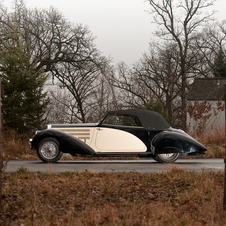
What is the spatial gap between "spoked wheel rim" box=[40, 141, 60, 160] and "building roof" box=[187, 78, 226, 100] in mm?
43510

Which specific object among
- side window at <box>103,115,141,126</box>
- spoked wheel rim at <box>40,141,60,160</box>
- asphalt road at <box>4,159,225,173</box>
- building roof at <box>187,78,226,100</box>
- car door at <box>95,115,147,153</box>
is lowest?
asphalt road at <box>4,159,225,173</box>

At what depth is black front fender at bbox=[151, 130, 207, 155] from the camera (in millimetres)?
11953

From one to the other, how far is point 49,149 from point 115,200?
655 centimetres

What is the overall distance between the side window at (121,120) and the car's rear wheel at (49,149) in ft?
5.36

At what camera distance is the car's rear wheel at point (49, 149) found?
12.4 metres

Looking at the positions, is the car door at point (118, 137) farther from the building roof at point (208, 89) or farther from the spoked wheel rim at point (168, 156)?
the building roof at point (208, 89)

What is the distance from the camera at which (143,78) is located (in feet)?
166

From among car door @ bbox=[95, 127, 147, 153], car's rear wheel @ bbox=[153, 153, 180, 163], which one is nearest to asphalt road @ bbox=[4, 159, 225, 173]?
car's rear wheel @ bbox=[153, 153, 180, 163]

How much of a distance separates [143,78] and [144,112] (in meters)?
38.4

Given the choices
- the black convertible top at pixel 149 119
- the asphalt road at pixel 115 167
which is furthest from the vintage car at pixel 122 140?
the asphalt road at pixel 115 167

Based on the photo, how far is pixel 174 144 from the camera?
11945 millimetres

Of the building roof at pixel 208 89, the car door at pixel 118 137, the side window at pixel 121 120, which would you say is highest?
the building roof at pixel 208 89

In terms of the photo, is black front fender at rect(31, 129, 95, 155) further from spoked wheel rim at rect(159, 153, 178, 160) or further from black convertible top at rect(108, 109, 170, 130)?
spoked wheel rim at rect(159, 153, 178, 160)

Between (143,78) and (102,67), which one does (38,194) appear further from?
(143,78)
